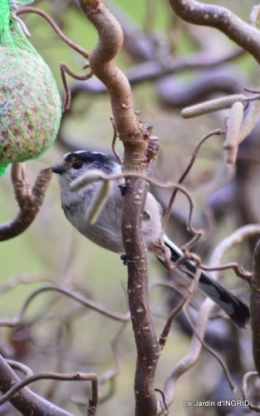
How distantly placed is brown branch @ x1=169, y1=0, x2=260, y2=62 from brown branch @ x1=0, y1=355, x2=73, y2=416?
1008mm

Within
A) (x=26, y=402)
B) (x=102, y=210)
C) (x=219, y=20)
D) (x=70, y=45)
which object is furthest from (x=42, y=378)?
(x=102, y=210)

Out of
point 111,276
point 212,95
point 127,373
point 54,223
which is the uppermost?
point 212,95

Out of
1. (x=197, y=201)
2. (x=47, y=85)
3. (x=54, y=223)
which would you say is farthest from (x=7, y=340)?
(x=47, y=85)

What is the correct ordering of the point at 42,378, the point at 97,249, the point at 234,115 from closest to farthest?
the point at 234,115, the point at 42,378, the point at 97,249

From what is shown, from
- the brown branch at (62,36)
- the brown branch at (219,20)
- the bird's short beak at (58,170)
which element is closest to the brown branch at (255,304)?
the brown branch at (219,20)

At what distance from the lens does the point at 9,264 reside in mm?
4672

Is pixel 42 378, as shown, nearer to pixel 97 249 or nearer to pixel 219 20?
pixel 219 20

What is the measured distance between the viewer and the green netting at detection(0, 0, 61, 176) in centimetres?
150

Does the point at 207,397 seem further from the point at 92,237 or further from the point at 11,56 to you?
the point at 11,56

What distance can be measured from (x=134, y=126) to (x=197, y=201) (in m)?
2.54

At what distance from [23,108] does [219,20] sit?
0.56 m

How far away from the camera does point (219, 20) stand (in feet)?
5.16

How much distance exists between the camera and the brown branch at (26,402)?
5.03 ft

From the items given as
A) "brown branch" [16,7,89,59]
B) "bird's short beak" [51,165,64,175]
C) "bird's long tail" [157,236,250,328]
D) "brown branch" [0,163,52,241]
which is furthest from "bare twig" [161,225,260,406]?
"brown branch" [16,7,89,59]
